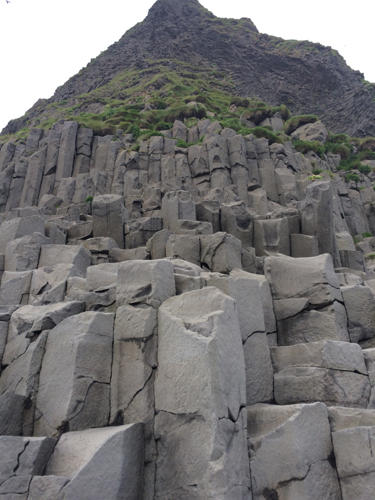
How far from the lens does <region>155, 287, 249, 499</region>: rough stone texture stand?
5.35 meters

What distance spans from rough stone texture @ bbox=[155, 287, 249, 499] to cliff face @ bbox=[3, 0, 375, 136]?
Result: 69.3 metres

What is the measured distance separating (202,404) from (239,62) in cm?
9622

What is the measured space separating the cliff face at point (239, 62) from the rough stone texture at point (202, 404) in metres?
69.3

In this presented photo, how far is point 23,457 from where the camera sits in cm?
546

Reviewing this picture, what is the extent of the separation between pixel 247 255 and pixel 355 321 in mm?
4084

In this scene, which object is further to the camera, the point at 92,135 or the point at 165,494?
the point at 92,135

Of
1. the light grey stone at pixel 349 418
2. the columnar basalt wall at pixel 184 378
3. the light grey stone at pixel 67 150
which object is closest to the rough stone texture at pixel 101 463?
the columnar basalt wall at pixel 184 378

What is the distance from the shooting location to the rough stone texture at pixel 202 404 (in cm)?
535

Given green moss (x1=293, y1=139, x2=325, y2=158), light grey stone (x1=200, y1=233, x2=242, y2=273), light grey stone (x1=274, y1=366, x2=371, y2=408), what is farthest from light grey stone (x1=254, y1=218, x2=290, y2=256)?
green moss (x1=293, y1=139, x2=325, y2=158)

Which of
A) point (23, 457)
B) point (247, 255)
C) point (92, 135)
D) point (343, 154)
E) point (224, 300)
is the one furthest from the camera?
point (343, 154)

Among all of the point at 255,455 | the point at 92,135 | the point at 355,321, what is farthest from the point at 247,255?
the point at 92,135

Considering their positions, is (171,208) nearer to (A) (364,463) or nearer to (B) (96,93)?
(A) (364,463)

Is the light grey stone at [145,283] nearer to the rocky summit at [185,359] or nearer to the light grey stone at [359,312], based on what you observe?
the rocky summit at [185,359]

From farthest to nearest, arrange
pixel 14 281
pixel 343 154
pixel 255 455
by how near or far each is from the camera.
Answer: pixel 343 154 < pixel 14 281 < pixel 255 455
